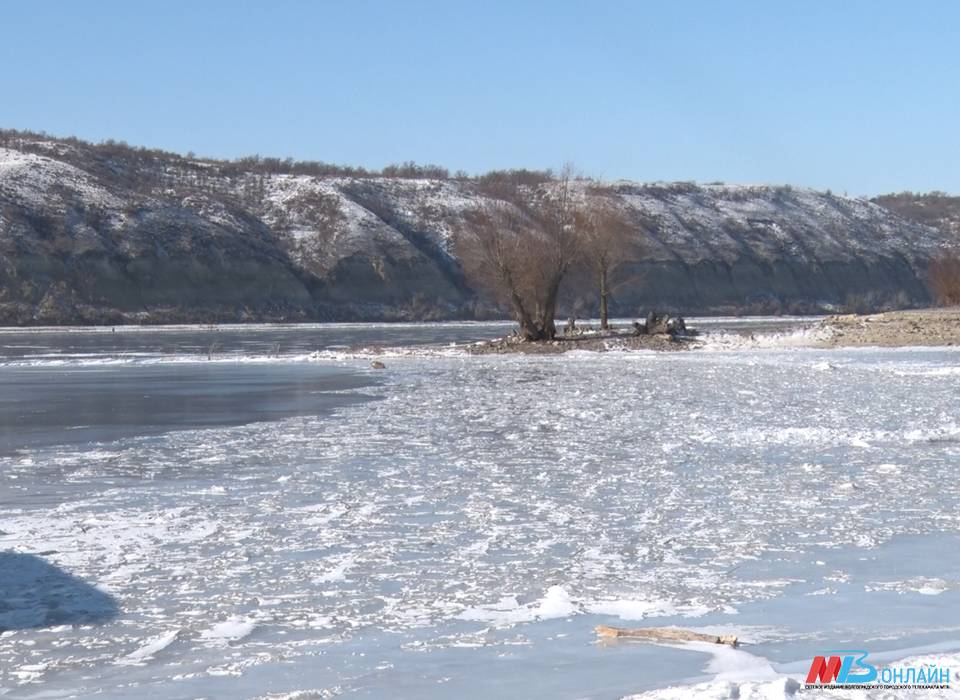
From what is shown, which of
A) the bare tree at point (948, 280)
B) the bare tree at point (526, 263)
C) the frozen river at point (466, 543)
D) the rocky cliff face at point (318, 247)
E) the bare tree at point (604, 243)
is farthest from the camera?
the rocky cliff face at point (318, 247)

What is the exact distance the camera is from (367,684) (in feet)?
20.0

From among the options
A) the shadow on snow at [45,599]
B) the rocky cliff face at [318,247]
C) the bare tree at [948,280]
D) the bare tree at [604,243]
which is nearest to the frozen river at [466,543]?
the shadow on snow at [45,599]

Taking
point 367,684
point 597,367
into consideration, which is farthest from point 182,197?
point 367,684

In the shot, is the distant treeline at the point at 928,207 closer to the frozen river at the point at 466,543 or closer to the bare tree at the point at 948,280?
the bare tree at the point at 948,280

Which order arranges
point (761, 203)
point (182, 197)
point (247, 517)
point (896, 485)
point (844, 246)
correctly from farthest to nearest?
1. point (761, 203)
2. point (844, 246)
3. point (182, 197)
4. point (896, 485)
5. point (247, 517)

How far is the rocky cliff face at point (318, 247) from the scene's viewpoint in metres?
78.2

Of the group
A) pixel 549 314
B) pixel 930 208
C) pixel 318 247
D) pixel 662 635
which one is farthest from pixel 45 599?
pixel 930 208

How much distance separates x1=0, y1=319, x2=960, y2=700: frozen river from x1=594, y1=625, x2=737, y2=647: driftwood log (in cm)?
12

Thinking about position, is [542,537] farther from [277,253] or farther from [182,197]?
[182,197]

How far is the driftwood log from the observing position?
6.61 meters

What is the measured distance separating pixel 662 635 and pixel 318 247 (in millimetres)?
86828

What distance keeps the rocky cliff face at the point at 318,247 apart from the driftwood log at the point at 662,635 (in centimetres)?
5739

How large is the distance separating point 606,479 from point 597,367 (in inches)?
745

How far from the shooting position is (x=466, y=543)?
9281 millimetres
